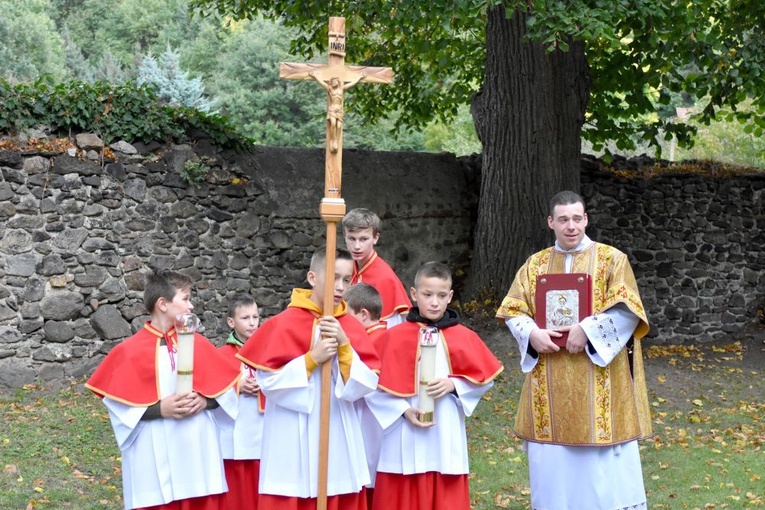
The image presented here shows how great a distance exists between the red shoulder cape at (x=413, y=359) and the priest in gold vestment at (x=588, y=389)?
1.62 ft

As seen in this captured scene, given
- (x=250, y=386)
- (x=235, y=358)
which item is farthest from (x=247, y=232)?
(x=235, y=358)

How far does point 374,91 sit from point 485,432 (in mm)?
7228

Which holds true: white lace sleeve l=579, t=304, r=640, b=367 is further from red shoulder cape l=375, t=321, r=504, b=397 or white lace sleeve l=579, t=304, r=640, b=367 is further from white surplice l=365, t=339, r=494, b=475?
white surplice l=365, t=339, r=494, b=475

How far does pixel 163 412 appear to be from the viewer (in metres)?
4.75

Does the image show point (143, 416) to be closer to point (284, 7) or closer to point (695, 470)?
point (695, 470)

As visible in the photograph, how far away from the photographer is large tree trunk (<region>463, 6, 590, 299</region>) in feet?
38.6

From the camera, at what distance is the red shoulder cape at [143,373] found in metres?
4.76

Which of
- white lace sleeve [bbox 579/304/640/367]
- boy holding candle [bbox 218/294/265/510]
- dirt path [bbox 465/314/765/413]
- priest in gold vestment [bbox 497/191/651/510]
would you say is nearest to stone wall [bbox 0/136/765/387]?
dirt path [bbox 465/314/765/413]

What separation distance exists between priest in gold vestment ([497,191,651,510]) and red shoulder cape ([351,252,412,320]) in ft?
2.61

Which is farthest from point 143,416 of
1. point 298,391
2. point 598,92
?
point 598,92

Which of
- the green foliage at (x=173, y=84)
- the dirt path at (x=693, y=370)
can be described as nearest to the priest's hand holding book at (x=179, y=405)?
the dirt path at (x=693, y=370)

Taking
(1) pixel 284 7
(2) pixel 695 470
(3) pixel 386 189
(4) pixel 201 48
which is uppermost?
(4) pixel 201 48

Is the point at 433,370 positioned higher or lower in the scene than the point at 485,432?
higher

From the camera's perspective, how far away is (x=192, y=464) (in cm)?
483
